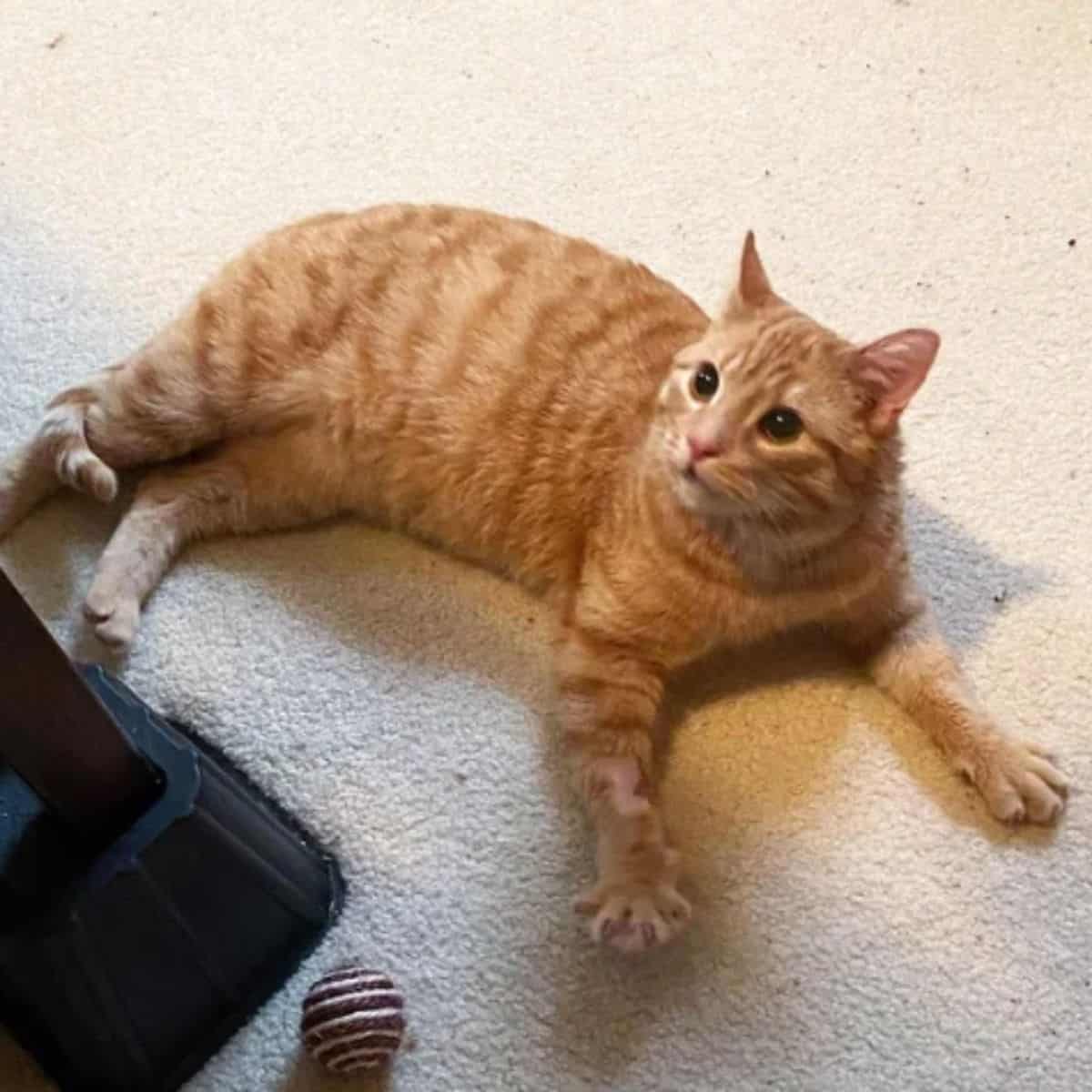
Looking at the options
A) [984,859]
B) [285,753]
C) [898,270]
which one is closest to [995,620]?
[984,859]

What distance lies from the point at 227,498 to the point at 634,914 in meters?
0.69

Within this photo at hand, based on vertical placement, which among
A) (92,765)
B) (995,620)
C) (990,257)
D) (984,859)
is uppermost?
(990,257)

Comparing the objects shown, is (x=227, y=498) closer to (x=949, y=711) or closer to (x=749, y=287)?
(x=749, y=287)

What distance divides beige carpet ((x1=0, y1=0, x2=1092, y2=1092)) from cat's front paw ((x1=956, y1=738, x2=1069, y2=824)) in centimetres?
3

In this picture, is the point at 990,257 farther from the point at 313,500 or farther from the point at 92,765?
the point at 92,765

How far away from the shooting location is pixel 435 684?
1.48m

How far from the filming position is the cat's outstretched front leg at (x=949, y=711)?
1.35 m

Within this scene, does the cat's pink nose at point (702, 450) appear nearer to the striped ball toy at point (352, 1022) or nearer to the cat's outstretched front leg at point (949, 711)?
the cat's outstretched front leg at point (949, 711)

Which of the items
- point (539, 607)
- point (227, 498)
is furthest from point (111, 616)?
point (539, 607)

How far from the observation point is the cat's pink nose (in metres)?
1.25

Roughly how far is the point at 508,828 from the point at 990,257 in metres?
1.03

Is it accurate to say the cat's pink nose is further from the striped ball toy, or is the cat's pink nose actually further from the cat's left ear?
the striped ball toy

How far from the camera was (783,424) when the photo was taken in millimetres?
1250

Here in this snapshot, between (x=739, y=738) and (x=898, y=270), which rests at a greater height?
(x=898, y=270)
